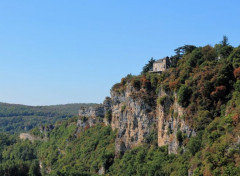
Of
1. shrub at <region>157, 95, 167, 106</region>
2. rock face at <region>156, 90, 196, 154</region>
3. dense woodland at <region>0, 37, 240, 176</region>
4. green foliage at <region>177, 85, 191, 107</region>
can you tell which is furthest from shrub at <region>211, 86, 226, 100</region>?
shrub at <region>157, 95, 167, 106</region>

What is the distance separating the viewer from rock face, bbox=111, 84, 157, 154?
6896cm

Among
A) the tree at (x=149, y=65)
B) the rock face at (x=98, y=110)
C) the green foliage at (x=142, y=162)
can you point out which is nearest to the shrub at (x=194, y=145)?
the green foliage at (x=142, y=162)

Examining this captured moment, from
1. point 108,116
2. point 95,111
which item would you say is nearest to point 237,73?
point 108,116

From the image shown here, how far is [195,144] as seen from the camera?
4809cm

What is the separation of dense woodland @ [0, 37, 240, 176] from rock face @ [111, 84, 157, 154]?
199 centimetres

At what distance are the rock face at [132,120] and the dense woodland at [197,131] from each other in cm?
199

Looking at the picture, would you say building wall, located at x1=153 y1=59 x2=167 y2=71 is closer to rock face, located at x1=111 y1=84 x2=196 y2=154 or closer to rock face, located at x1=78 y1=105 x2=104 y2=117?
rock face, located at x1=111 y1=84 x2=196 y2=154

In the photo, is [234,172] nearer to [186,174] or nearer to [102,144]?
[186,174]

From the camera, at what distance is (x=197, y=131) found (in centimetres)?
4997

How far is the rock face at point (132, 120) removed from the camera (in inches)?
2715

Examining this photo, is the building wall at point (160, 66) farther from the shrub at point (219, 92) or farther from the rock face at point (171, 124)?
the shrub at point (219, 92)

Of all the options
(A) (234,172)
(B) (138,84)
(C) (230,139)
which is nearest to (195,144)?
(C) (230,139)

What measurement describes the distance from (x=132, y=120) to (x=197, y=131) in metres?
24.5

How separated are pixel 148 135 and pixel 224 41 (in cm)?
2453
